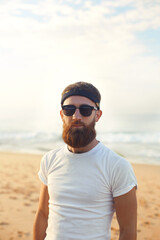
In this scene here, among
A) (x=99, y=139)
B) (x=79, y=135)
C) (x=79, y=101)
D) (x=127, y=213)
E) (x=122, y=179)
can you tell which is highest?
(x=79, y=101)

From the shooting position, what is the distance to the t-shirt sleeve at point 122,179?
1.87 meters

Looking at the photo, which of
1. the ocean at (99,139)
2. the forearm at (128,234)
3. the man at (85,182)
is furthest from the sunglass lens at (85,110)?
the ocean at (99,139)

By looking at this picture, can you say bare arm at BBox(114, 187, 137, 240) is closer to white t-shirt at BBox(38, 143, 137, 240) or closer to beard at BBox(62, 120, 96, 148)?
white t-shirt at BBox(38, 143, 137, 240)

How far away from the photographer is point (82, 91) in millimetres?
2119

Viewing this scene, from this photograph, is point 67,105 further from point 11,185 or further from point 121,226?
point 11,185

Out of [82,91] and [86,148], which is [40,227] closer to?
[86,148]

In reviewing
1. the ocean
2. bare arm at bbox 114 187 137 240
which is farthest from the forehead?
the ocean

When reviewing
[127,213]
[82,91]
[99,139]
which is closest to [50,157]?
[82,91]

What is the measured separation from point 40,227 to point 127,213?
80 centimetres

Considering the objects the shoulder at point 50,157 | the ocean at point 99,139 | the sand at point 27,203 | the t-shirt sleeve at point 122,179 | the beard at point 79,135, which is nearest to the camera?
the t-shirt sleeve at point 122,179

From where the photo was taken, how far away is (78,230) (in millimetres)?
1946

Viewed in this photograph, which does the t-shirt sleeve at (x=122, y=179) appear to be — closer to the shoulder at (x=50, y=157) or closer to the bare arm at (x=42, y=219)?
the shoulder at (x=50, y=157)

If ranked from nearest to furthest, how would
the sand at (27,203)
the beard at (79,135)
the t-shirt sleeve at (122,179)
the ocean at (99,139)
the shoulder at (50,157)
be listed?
1. the t-shirt sleeve at (122,179)
2. the beard at (79,135)
3. the shoulder at (50,157)
4. the sand at (27,203)
5. the ocean at (99,139)

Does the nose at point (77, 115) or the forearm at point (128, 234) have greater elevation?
the nose at point (77, 115)
